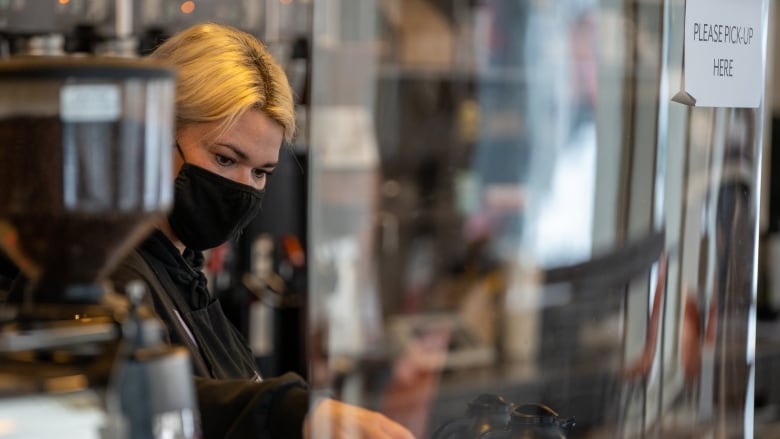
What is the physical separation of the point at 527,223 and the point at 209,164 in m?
0.61

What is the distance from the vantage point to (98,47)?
3287 millimetres

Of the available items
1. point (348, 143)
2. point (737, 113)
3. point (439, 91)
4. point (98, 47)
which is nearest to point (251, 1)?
point (98, 47)

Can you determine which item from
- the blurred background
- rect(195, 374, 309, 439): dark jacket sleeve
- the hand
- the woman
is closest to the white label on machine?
the blurred background

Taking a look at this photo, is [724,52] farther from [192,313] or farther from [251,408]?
[192,313]

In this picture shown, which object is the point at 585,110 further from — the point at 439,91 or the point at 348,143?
the point at 348,143

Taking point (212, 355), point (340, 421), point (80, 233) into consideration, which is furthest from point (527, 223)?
point (212, 355)

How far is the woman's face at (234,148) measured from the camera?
1.71 meters

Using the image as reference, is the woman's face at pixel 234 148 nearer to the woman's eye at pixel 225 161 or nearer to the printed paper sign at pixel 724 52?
the woman's eye at pixel 225 161

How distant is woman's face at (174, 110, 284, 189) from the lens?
5.61 feet

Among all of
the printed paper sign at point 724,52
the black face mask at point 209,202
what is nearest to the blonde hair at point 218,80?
the black face mask at point 209,202

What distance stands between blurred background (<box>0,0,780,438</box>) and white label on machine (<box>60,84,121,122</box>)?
0.51 ft

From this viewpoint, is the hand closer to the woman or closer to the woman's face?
the woman

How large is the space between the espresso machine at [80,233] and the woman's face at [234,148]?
0.74 metres

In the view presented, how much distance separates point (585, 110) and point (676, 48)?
0.46 feet
